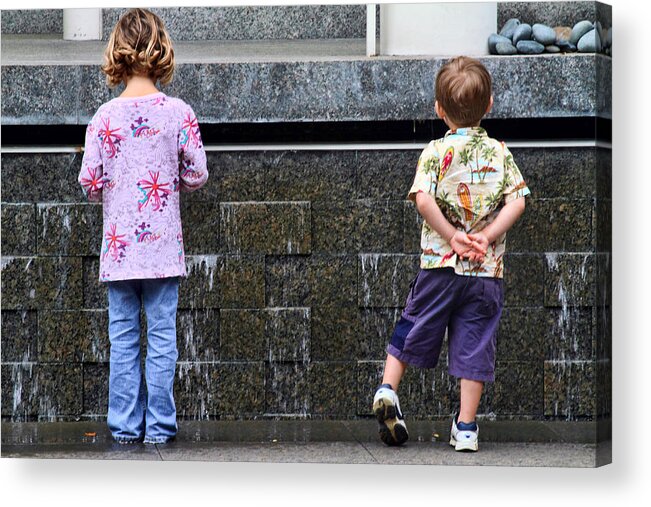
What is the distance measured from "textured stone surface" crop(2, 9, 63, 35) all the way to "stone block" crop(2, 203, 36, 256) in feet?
2.25

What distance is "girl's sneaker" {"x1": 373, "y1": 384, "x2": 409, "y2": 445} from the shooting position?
225 inches

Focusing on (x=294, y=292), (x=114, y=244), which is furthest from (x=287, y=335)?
(x=114, y=244)

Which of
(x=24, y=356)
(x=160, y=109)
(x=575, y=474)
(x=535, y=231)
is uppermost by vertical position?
(x=160, y=109)

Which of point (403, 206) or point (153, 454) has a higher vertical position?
point (403, 206)

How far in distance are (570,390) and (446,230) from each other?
79 cm

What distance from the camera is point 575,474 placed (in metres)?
5.70

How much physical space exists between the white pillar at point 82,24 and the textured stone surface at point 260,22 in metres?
0.08

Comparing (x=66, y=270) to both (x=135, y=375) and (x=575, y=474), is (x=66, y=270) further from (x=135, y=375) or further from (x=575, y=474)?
(x=575, y=474)

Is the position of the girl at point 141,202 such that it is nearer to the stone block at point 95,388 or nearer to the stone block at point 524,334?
the stone block at point 95,388

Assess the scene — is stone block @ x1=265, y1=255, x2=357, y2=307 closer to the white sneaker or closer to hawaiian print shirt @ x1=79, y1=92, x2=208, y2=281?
hawaiian print shirt @ x1=79, y1=92, x2=208, y2=281

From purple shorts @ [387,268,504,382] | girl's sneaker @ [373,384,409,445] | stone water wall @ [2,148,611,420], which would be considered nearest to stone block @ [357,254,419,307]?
stone water wall @ [2,148,611,420]

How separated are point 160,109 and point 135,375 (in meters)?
1.02

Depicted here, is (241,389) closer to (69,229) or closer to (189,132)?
(69,229)

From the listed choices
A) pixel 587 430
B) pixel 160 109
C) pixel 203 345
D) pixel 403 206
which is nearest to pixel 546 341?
pixel 587 430
